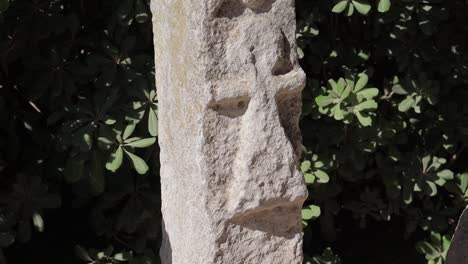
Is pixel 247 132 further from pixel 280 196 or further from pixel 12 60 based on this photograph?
pixel 12 60

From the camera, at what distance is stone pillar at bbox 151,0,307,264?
2.36 metres

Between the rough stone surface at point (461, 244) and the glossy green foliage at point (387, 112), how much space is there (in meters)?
0.36

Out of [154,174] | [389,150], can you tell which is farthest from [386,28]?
[154,174]

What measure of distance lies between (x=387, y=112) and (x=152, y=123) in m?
1.19

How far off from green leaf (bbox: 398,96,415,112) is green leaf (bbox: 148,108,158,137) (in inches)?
43.3

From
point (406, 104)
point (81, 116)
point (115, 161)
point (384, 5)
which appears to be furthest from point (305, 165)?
point (81, 116)

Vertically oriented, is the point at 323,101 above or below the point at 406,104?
above

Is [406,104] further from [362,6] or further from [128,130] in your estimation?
[128,130]

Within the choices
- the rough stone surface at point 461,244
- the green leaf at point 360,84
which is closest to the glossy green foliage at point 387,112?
the green leaf at point 360,84

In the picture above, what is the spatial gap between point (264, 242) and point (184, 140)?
359mm

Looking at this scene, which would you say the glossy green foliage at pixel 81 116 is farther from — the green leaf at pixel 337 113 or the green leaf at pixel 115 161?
the green leaf at pixel 337 113

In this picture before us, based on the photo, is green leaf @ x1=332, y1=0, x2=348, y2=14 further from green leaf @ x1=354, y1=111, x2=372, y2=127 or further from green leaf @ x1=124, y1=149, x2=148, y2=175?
green leaf @ x1=124, y1=149, x2=148, y2=175

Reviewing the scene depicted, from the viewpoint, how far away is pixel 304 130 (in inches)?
149

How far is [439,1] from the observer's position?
376 centimetres
